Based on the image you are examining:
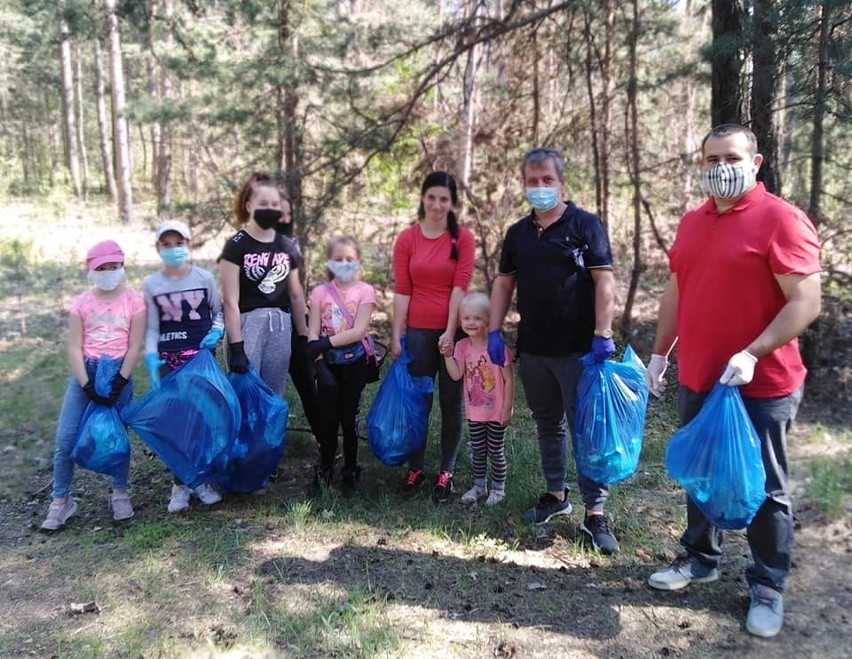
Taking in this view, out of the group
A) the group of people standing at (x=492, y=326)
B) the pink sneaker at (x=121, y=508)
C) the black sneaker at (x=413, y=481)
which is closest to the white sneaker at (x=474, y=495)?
the group of people standing at (x=492, y=326)

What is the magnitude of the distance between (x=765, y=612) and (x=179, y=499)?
10.7 feet

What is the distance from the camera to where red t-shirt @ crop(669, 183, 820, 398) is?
8.32 feet

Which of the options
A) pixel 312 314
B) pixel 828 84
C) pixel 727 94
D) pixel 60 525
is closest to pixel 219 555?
pixel 60 525

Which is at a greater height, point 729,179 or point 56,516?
point 729,179

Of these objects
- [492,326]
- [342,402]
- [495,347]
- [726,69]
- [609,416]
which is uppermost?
[726,69]

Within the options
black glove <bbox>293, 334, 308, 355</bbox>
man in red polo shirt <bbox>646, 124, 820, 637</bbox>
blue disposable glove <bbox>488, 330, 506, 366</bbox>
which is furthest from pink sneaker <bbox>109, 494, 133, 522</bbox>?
man in red polo shirt <bbox>646, 124, 820, 637</bbox>

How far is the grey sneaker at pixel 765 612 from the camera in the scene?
2.79m

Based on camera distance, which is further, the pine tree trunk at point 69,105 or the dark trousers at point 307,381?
the pine tree trunk at point 69,105

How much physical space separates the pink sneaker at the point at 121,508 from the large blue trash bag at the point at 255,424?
1.88 feet

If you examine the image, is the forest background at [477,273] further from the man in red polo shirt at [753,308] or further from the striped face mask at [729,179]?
the striped face mask at [729,179]

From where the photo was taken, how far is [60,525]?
401 centimetres

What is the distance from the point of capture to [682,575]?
10.3 ft

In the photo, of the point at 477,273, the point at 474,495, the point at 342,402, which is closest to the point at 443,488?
the point at 474,495

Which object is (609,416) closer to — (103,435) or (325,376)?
(325,376)
